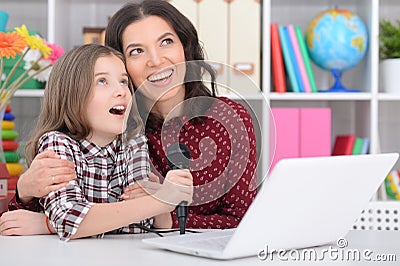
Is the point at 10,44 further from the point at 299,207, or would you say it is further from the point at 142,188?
the point at 299,207

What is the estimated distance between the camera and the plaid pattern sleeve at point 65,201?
3.53 ft

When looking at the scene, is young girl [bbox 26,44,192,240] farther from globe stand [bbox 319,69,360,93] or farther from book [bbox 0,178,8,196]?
globe stand [bbox 319,69,360,93]

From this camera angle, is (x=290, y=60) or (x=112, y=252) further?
(x=290, y=60)

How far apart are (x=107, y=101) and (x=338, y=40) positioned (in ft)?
5.37

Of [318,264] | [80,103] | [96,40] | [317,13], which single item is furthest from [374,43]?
[318,264]

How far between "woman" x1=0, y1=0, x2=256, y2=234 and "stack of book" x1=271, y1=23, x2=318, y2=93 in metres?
1.38

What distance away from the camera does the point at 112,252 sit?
97 centimetres

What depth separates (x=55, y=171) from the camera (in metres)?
1.14

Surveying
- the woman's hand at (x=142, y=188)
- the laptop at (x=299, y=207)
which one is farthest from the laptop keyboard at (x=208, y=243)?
the woman's hand at (x=142, y=188)

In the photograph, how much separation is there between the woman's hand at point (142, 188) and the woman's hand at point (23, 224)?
5.8 inches

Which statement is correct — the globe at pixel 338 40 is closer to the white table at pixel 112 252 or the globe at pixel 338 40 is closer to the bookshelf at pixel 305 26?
the bookshelf at pixel 305 26

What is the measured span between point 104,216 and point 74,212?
5cm

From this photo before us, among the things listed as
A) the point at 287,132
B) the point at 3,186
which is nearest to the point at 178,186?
the point at 3,186

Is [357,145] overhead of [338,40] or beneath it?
beneath
